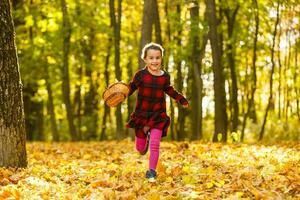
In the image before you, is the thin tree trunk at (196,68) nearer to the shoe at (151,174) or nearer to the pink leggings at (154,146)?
the pink leggings at (154,146)

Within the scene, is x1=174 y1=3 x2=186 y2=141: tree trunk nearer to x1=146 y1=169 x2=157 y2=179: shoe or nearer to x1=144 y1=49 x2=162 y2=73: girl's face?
x1=144 y1=49 x2=162 y2=73: girl's face

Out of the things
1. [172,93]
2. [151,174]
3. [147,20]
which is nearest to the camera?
[151,174]

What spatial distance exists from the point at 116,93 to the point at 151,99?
48 centimetres

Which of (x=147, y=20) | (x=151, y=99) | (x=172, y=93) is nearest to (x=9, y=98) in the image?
(x=151, y=99)

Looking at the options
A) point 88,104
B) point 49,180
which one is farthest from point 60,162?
point 88,104

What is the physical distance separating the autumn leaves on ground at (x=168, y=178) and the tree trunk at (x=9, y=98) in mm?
348

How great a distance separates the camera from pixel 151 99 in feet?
24.3

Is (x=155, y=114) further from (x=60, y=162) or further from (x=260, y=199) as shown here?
(x=60, y=162)

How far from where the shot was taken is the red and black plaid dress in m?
7.38

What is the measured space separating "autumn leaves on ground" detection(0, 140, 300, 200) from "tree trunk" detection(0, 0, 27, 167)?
348mm

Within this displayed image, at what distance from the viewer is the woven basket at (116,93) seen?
7.31 metres

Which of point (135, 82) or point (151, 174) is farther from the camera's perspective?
point (135, 82)

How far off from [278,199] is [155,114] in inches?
92.8

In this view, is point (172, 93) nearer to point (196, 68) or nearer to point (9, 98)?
point (9, 98)
